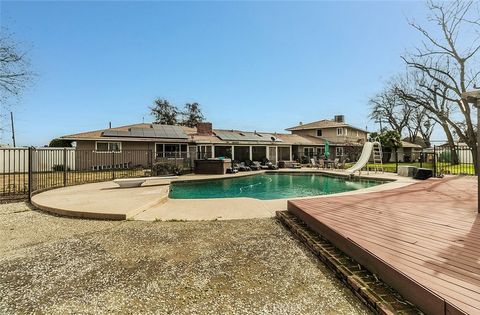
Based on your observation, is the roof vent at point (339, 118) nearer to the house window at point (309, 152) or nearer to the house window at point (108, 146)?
the house window at point (309, 152)

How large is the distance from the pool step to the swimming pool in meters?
6.89

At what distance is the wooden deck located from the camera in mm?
2094

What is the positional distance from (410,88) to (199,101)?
99.3 feet

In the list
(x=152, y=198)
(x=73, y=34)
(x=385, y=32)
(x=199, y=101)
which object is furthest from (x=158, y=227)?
(x=199, y=101)

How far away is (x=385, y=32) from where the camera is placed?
14609 millimetres

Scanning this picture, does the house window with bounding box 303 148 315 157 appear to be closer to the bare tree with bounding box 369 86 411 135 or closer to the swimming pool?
the swimming pool

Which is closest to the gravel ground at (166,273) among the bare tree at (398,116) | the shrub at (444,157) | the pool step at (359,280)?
the pool step at (359,280)

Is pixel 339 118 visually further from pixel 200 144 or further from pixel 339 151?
pixel 200 144

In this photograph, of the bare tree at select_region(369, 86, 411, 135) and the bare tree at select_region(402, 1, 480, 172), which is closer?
the bare tree at select_region(402, 1, 480, 172)

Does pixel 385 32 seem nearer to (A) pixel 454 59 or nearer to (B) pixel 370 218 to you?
(A) pixel 454 59

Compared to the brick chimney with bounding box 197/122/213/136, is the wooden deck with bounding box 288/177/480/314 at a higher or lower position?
lower

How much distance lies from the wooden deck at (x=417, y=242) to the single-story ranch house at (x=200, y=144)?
14.0m

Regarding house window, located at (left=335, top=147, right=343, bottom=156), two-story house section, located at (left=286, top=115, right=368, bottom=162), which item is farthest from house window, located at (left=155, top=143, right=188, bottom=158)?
house window, located at (left=335, top=147, right=343, bottom=156)

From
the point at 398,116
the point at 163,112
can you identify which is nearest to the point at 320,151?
the point at 398,116
